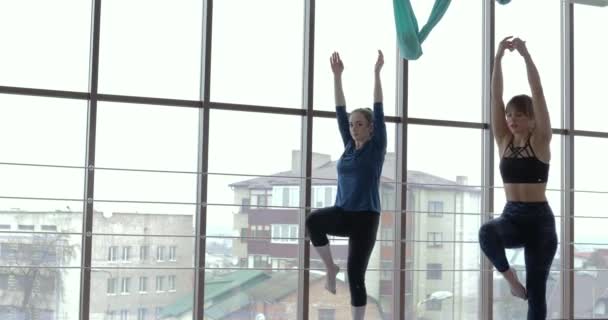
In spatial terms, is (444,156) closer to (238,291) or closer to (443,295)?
(443,295)

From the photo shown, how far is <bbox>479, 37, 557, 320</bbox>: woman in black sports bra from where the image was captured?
3854 millimetres

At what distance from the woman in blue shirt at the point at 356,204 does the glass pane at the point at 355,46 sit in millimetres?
A: 1709

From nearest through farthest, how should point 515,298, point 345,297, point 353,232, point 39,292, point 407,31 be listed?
point 353,232 → point 407,31 → point 39,292 → point 345,297 → point 515,298

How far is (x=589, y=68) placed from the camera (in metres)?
7.64

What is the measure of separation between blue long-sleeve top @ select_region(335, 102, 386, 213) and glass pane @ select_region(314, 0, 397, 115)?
173 cm

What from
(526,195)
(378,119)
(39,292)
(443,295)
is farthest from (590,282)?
(39,292)

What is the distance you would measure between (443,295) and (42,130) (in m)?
3.30

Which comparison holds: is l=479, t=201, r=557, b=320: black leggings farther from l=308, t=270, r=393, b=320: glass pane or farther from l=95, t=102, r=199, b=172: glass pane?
l=95, t=102, r=199, b=172: glass pane

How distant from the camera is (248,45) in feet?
21.0

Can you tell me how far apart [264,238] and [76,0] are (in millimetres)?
2080

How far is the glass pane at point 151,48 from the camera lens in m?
5.96

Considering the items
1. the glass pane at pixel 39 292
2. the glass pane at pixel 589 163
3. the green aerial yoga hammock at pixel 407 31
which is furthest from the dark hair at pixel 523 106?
the glass pane at pixel 589 163

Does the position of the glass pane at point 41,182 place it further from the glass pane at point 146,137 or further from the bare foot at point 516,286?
the bare foot at point 516,286

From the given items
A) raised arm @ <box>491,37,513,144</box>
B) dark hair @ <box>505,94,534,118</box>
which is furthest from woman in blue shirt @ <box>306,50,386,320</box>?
dark hair @ <box>505,94,534,118</box>
